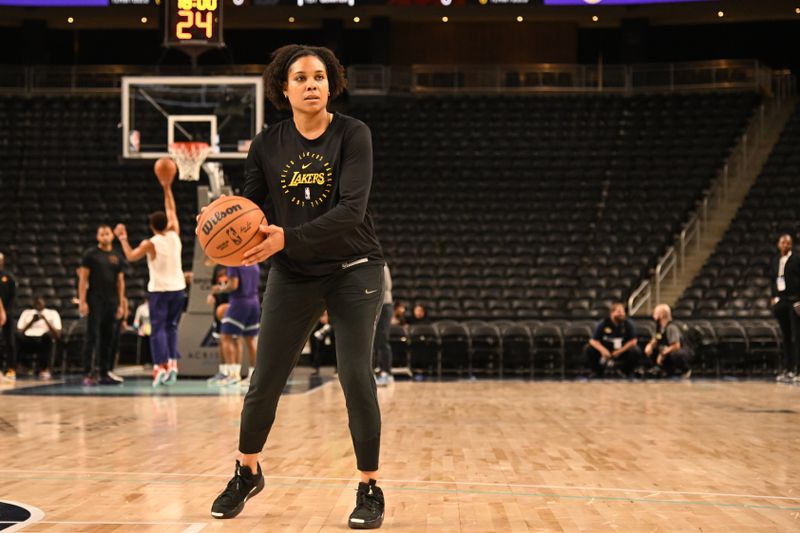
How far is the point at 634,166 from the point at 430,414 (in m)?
13.9

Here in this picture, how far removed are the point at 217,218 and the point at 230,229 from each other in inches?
3.5

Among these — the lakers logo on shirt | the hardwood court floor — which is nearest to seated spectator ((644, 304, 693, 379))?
the hardwood court floor

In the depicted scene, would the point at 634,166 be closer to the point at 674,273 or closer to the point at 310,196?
the point at 674,273

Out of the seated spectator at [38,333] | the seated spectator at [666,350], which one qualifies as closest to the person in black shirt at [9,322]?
the seated spectator at [38,333]

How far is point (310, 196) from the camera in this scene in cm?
381

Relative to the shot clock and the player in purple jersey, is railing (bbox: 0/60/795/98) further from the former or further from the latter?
the player in purple jersey

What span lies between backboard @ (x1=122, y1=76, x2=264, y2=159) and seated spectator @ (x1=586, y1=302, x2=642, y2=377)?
17.9 feet

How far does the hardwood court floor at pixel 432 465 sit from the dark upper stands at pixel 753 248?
7946 millimetres

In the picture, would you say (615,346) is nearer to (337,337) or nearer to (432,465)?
(432,465)

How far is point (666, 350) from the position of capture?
1463 centimetres

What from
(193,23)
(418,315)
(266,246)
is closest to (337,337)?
(266,246)

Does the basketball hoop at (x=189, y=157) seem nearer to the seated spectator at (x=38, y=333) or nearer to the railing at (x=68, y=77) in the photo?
the seated spectator at (x=38, y=333)

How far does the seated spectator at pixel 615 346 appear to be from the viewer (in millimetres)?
14672

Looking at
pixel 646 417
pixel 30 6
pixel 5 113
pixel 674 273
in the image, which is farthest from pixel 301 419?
pixel 30 6
